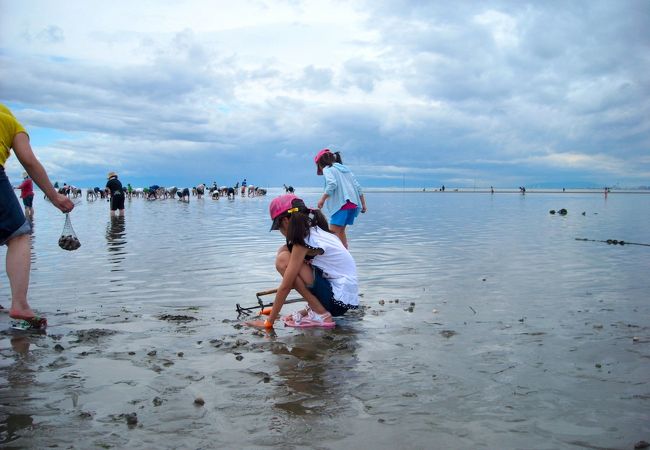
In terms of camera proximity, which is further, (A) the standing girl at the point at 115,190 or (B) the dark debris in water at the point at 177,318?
(A) the standing girl at the point at 115,190

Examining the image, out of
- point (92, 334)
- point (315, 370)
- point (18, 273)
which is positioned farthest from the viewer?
point (18, 273)

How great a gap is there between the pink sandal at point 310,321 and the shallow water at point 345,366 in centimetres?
19

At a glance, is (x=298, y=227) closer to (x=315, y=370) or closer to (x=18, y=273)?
(x=315, y=370)

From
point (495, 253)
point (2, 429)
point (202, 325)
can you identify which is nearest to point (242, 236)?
point (495, 253)

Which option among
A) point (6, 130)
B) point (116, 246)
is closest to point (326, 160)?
point (6, 130)

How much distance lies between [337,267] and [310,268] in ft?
0.94

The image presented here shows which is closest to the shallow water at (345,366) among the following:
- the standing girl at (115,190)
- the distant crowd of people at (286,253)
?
the distant crowd of people at (286,253)

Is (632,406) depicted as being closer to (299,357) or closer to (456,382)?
(456,382)

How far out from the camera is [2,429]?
9.09 feet

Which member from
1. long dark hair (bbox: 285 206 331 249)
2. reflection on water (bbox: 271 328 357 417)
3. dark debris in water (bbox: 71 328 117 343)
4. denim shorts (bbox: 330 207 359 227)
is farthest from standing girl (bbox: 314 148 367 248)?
dark debris in water (bbox: 71 328 117 343)

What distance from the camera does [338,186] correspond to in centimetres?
820

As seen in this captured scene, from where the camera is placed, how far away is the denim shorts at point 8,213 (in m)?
4.79

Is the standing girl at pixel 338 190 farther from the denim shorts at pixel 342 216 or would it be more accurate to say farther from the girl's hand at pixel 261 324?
the girl's hand at pixel 261 324

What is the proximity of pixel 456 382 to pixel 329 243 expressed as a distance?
2073mm
